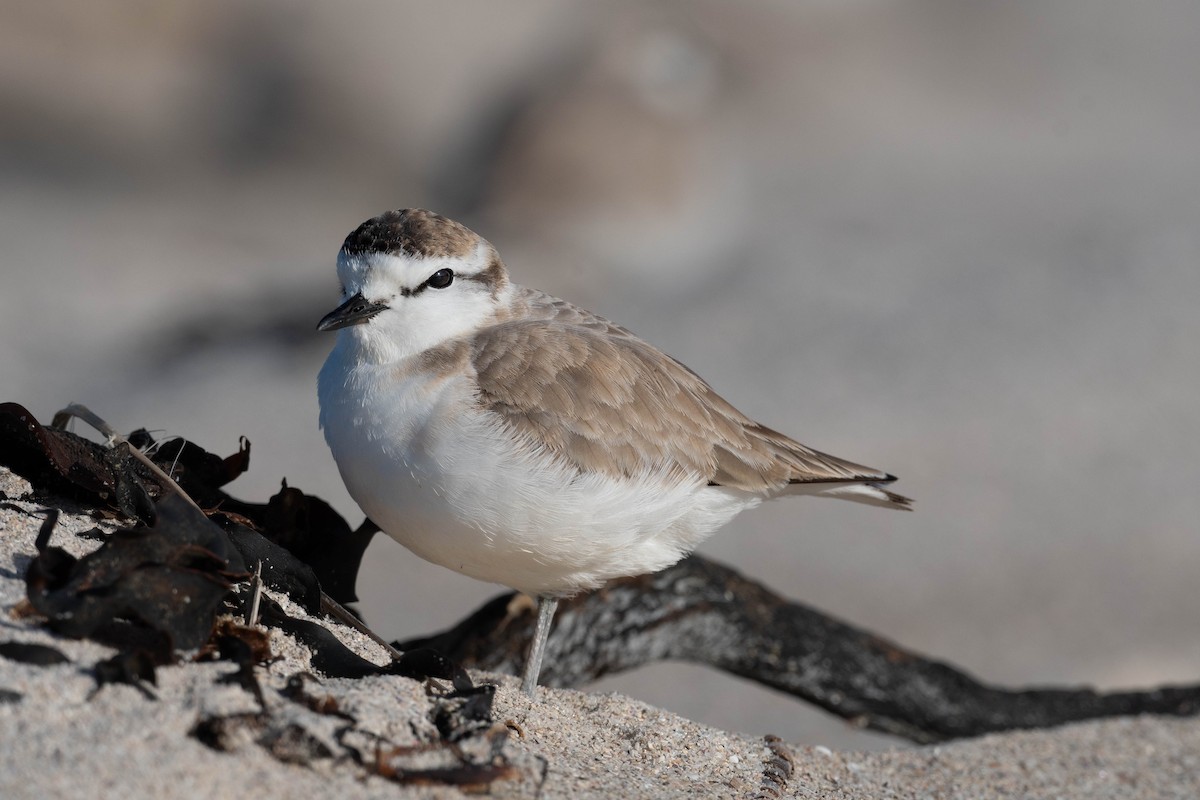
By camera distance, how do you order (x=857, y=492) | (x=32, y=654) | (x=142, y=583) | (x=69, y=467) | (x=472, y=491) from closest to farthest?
(x=32, y=654), (x=142, y=583), (x=69, y=467), (x=472, y=491), (x=857, y=492)

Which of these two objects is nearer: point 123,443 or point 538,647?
point 123,443

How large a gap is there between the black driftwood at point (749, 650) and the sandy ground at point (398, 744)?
43 cm

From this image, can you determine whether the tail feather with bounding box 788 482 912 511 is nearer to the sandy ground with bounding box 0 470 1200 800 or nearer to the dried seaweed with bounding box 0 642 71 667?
the sandy ground with bounding box 0 470 1200 800

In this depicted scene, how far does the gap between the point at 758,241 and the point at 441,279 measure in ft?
26.5

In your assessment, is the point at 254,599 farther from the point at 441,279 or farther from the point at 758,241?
the point at 758,241

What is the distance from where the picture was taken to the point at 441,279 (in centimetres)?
420

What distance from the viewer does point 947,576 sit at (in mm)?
8258

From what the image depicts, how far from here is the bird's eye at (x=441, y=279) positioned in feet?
13.7

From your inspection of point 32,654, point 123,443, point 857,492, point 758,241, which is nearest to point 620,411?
point 857,492

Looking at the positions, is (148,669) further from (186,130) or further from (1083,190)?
(1083,190)

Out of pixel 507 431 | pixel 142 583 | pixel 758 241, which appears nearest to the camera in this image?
pixel 142 583

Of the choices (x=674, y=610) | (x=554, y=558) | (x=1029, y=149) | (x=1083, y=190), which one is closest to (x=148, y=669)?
(x=554, y=558)

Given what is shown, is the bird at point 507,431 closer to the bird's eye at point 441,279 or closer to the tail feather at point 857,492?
the bird's eye at point 441,279

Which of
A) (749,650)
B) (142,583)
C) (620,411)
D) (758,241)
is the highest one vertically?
(758,241)
